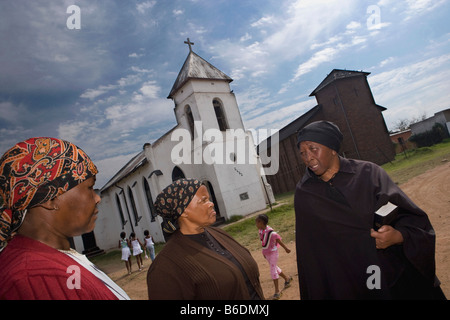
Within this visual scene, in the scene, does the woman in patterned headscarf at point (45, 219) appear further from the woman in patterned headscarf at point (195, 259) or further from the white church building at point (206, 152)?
the white church building at point (206, 152)

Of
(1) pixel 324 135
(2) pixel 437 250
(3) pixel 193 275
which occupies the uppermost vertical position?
(1) pixel 324 135

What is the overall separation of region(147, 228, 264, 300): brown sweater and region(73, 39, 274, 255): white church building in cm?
1467

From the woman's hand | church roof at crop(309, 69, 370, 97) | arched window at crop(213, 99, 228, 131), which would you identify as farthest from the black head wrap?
church roof at crop(309, 69, 370, 97)

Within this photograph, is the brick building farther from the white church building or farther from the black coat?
the black coat

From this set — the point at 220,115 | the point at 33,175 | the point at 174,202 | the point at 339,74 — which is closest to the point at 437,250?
the point at 174,202

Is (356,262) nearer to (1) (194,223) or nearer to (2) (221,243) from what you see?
(2) (221,243)

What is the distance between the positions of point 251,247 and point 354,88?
25542 millimetres

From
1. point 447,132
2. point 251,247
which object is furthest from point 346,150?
point 251,247

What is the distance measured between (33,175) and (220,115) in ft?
58.0

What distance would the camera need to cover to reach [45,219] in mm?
1310

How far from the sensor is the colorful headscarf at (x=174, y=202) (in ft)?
7.63

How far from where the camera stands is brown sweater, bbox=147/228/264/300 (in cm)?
194

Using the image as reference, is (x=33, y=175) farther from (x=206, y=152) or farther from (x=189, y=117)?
(x=189, y=117)

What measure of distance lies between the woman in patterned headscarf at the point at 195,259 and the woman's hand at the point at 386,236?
1184 millimetres
